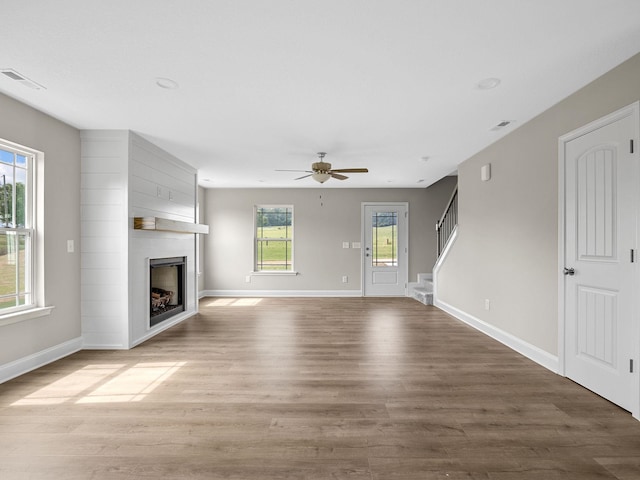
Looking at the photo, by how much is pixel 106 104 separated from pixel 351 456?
360 centimetres

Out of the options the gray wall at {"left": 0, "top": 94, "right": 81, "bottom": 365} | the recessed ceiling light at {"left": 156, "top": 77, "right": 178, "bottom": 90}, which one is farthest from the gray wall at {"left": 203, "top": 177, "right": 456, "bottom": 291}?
the recessed ceiling light at {"left": 156, "top": 77, "right": 178, "bottom": 90}

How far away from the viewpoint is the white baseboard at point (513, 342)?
3.37m

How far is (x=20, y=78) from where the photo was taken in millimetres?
2787

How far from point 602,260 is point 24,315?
16.5ft

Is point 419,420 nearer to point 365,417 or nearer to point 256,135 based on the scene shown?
point 365,417

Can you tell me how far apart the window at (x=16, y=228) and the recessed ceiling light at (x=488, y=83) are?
4205mm

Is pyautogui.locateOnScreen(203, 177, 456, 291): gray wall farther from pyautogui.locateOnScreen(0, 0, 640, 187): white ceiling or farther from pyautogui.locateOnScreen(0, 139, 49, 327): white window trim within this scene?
pyautogui.locateOnScreen(0, 139, 49, 327): white window trim

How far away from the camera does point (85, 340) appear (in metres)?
4.06

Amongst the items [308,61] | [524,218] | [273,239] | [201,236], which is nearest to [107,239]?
[308,61]

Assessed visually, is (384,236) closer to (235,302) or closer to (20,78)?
(235,302)

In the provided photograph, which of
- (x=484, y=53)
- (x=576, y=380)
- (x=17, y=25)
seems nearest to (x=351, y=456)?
(x=576, y=380)

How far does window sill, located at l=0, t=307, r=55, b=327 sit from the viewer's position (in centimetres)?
307

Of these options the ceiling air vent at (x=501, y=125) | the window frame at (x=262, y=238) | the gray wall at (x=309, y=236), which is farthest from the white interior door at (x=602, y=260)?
the window frame at (x=262, y=238)

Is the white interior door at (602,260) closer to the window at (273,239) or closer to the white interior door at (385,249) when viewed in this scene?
the white interior door at (385,249)
